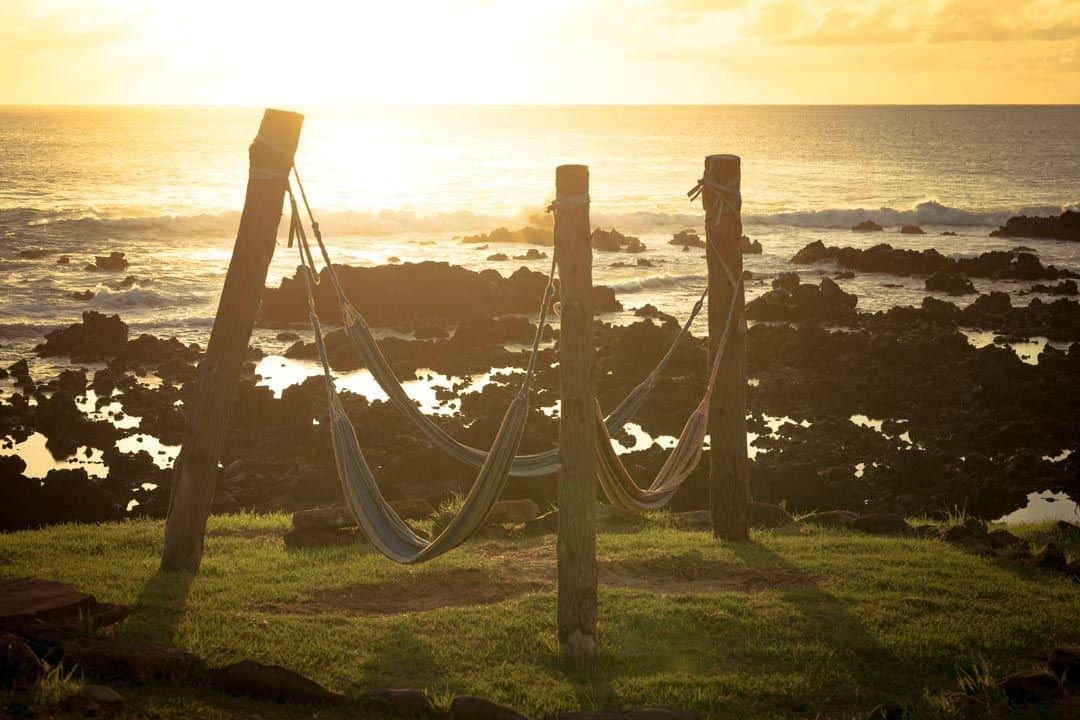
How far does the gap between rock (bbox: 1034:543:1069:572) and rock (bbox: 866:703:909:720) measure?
12.3ft

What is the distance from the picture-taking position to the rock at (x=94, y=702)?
572cm

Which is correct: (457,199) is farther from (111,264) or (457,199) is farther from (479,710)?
(479,710)

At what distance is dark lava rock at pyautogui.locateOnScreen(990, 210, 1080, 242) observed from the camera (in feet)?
162

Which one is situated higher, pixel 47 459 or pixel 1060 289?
pixel 1060 289

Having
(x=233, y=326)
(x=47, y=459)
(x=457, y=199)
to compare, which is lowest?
(x=47, y=459)

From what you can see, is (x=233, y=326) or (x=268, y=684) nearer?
(x=268, y=684)

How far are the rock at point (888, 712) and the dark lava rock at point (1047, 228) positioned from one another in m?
46.7

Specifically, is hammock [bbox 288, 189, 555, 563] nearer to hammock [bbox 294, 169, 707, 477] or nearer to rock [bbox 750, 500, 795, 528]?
hammock [bbox 294, 169, 707, 477]

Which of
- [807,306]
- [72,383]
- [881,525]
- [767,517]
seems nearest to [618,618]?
[767,517]

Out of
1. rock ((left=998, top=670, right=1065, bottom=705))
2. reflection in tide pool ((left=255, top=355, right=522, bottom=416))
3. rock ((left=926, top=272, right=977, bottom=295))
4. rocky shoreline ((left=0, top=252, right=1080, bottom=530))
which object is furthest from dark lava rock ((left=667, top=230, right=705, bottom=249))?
rock ((left=998, top=670, right=1065, bottom=705))

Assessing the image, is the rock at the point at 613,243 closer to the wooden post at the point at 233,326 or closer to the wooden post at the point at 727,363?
the wooden post at the point at 727,363

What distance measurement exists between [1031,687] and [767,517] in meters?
4.72

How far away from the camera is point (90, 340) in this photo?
23.8 metres

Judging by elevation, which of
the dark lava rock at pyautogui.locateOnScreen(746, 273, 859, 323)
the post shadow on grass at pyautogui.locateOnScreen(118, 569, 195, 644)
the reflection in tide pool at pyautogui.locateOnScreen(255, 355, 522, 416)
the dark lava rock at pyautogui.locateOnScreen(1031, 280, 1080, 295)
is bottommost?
the post shadow on grass at pyautogui.locateOnScreen(118, 569, 195, 644)
